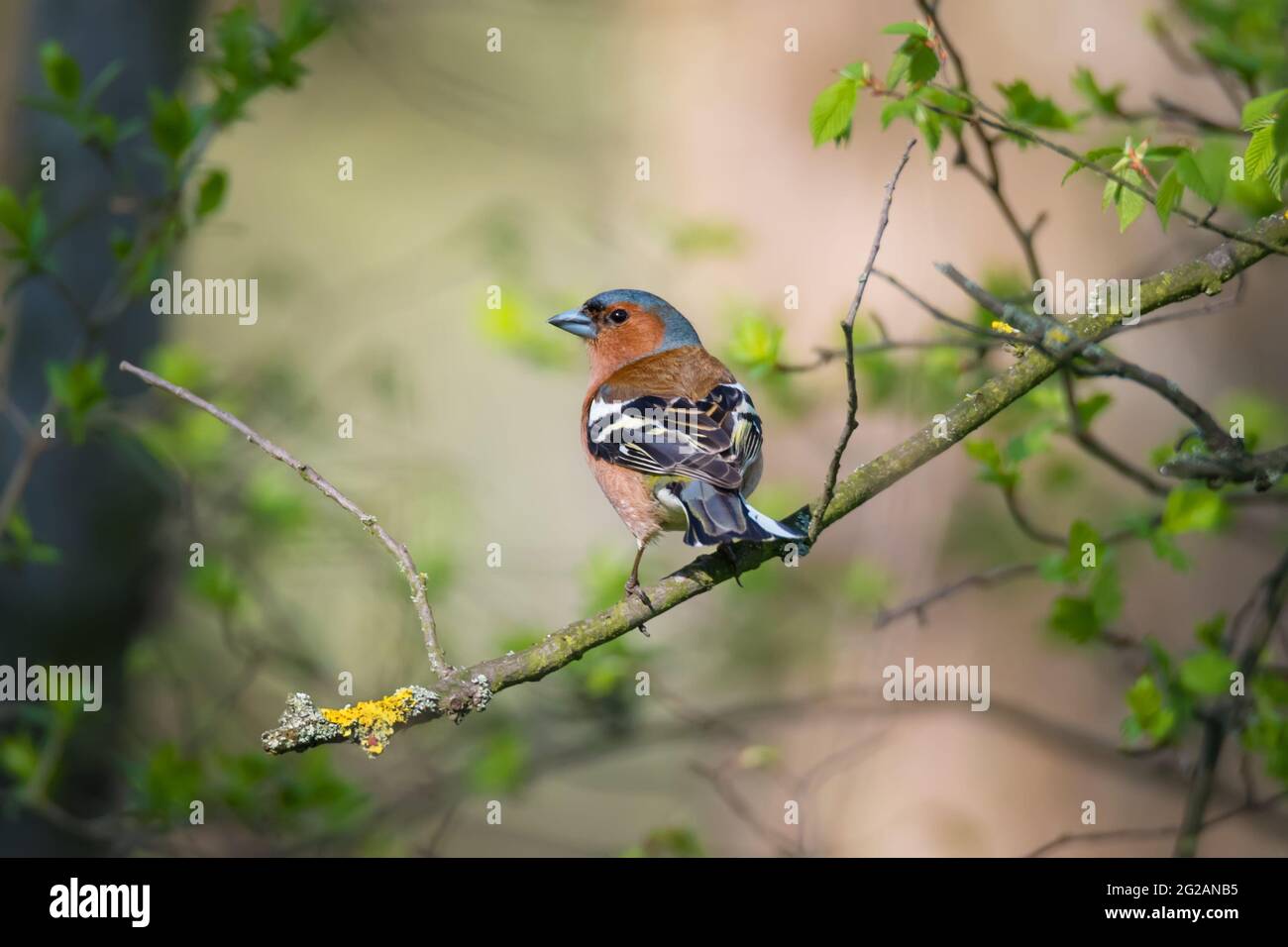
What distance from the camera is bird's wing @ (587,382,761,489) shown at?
162 inches

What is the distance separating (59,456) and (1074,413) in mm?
5152

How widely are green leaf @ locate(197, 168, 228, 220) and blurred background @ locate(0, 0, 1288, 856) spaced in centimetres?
2

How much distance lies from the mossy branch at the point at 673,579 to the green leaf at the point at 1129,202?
21cm

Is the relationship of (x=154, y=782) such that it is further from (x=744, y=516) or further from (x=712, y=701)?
(x=712, y=701)

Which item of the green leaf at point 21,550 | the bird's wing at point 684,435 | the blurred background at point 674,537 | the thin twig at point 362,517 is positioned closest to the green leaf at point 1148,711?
the blurred background at point 674,537

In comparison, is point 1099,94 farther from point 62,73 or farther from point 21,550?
point 21,550

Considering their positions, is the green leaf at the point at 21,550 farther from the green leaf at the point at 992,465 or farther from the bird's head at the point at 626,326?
the green leaf at the point at 992,465

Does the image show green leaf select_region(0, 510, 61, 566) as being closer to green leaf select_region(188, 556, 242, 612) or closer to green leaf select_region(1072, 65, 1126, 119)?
green leaf select_region(188, 556, 242, 612)

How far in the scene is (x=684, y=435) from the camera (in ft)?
14.1

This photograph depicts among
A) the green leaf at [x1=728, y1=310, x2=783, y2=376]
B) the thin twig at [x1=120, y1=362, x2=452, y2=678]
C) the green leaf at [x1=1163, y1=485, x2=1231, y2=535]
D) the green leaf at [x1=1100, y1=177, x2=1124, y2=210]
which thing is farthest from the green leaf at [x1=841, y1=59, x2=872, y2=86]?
the thin twig at [x1=120, y1=362, x2=452, y2=678]

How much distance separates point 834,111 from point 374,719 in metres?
2.02

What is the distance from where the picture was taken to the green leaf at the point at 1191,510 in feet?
11.8

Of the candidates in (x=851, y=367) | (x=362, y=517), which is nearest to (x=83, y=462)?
(x=362, y=517)

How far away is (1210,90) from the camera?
6445 millimetres
